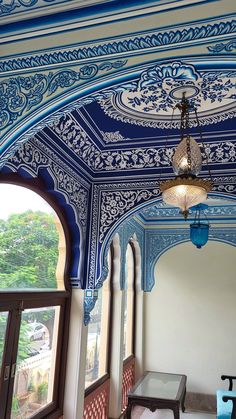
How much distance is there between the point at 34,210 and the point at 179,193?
1.37 m

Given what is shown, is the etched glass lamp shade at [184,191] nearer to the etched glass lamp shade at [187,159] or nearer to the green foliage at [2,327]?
the etched glass lamp shade at [187,159]

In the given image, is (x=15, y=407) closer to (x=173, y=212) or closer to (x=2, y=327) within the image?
(x=2, y=327)

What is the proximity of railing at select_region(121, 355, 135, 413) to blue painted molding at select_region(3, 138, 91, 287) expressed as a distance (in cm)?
265

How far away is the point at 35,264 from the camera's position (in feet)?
9.16

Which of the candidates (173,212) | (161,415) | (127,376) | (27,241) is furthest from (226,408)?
(27,241)

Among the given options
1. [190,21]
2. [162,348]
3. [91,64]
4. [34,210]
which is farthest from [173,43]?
[162,348]

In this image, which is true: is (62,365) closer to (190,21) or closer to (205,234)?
(205,234)

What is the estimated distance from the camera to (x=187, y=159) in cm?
195

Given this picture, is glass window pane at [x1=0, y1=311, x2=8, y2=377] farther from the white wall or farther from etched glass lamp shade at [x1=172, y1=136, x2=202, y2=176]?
the white wall

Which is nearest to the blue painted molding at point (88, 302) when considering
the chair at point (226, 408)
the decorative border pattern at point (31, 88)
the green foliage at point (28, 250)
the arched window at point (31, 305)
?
the arched window at point (31, 305)

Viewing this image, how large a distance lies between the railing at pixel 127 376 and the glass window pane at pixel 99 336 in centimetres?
87

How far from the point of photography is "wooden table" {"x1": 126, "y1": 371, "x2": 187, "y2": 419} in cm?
376

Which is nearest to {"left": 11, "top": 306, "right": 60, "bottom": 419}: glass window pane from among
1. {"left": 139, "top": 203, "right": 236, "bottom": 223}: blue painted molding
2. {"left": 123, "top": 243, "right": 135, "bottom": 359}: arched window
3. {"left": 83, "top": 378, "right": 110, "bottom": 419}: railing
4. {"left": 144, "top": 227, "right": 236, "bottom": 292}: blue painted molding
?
{"left": 83, "top": 378, "right": 110, "bottom": 419}: railing

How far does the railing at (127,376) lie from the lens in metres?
4.98
